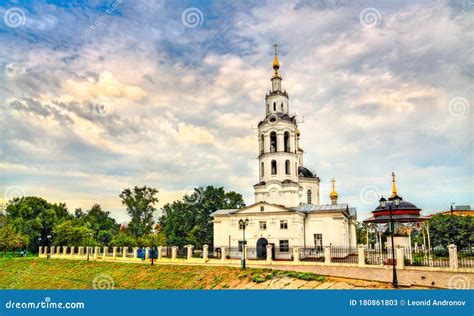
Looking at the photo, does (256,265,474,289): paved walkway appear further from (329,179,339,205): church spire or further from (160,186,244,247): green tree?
(160,186,244,247): green tree

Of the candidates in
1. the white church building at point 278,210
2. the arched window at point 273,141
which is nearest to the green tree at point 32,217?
the white church building at point 278,210

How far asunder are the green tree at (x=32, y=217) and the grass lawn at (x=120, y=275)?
8.16 m

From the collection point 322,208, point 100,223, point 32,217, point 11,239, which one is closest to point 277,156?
point 322,208

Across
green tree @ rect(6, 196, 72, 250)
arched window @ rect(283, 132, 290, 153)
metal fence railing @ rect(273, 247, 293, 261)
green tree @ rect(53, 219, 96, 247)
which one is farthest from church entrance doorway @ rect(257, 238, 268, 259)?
green tree @ rect(6, 196, 72, 250)

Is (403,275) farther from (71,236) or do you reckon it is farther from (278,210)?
(71,236)

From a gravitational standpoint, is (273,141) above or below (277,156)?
above

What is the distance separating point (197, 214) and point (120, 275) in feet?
79.0

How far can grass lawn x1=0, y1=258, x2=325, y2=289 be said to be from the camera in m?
24.3

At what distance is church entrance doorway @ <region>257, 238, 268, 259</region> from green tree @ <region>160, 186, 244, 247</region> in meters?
17.8

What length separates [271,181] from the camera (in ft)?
121

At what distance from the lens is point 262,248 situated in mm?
34406
